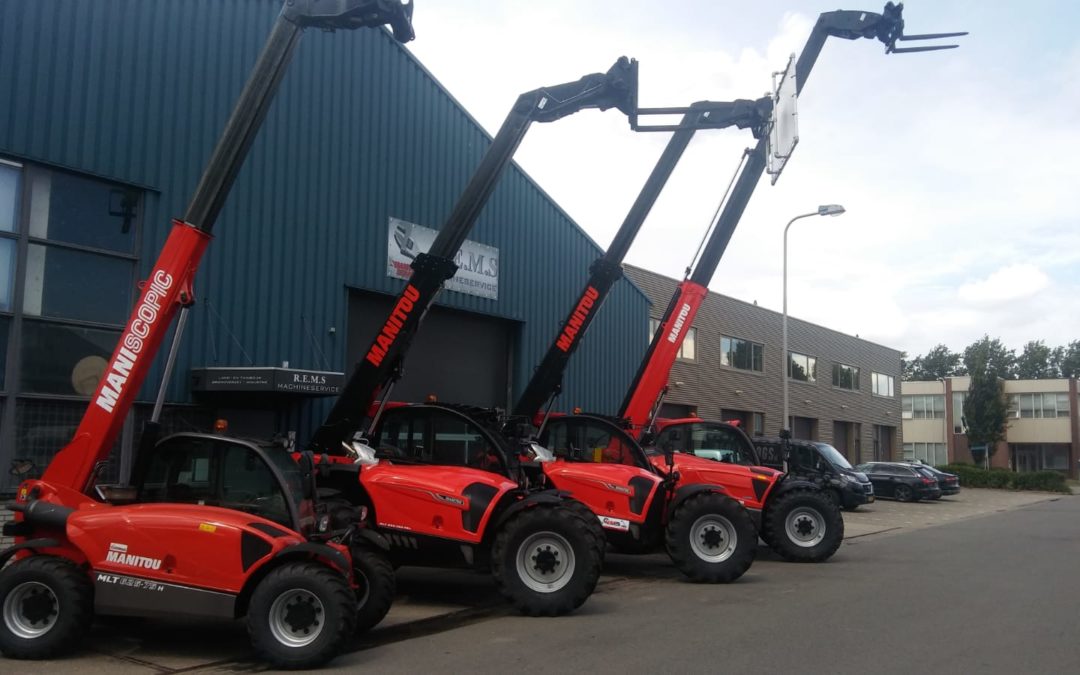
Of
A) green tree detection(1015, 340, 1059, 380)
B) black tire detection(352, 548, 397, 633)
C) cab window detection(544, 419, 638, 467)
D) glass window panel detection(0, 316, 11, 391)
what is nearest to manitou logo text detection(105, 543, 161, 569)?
black tire detection(352, 548, 397, 633)

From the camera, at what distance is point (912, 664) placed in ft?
23.9

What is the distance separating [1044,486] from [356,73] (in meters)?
41.0

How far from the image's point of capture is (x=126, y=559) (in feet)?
23.4

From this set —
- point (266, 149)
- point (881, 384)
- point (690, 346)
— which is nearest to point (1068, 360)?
point (881, 384)

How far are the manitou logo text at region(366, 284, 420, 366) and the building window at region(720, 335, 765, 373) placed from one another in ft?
78.7

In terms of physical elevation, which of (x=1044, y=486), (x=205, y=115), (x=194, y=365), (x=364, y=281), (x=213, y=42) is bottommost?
(x=1044, y=486)

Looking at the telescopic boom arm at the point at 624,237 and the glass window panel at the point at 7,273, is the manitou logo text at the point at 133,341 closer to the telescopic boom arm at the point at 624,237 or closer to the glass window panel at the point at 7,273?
the glass window panel at the point at 7,273

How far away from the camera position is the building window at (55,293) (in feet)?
36.8

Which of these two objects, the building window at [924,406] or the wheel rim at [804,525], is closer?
the wheel rim at [804,525]

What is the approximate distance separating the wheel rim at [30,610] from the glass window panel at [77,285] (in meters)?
5.44

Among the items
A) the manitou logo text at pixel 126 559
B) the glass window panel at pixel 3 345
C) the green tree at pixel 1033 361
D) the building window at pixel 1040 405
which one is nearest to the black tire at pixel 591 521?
the manitou logo text at pixel 126 559

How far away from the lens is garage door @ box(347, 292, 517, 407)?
1616cm

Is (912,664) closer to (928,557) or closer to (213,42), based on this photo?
(928,557)

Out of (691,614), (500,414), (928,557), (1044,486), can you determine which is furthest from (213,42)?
(1044,486)
